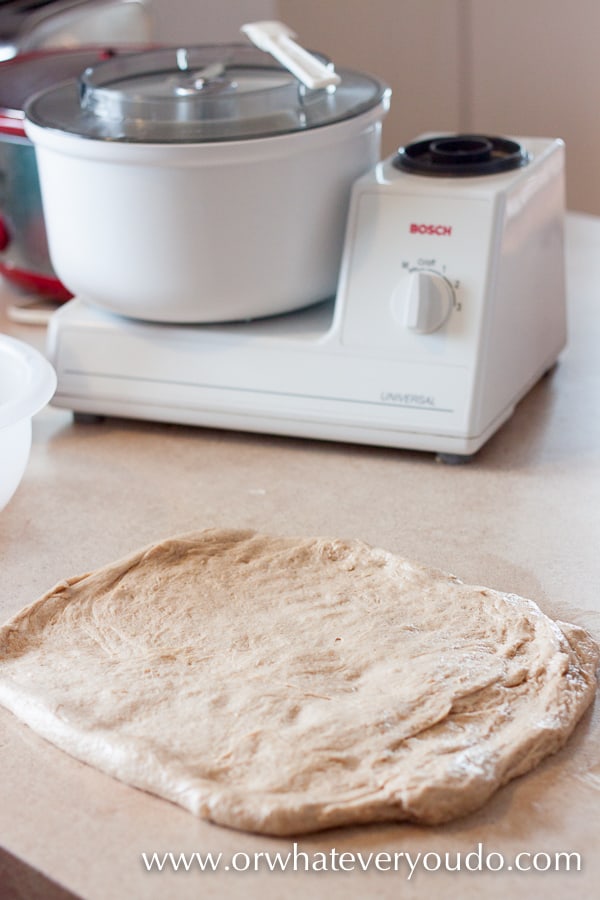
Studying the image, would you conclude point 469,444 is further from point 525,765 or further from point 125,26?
point 125,26

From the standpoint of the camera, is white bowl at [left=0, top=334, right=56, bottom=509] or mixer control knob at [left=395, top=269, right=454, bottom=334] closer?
white bowl at [left=0, top=334, right=56, bottom=509]

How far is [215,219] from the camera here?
0.98 metres

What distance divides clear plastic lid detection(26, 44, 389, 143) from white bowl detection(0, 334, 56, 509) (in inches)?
8.6

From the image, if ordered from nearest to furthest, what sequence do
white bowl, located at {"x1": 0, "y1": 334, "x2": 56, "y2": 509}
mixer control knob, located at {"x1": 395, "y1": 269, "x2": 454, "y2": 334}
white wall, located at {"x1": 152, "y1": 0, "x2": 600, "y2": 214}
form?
white bowl, located at {"x1": 0, "y1": 334, "x2": 56, "y2": 509} < mixer control knob, located at {"x1": 395, "y1": 269, "x2": 454, "y2": 334} < white wall, located at {"x1": 152, "y1": 0, "x2": 600, "y2": 214}

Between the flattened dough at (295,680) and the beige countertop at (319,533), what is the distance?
18 mm

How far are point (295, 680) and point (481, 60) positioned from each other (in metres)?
2.19

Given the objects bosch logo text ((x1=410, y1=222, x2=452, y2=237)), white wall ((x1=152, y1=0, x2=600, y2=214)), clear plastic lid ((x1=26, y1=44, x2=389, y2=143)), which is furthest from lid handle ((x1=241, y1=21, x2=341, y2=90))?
white wall ((x1=152, y1=0, x2=600, y2=214))

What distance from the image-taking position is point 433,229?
3.22 ft

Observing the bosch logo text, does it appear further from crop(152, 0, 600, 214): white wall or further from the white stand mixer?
crop(152, 0, 600, 214): white wall

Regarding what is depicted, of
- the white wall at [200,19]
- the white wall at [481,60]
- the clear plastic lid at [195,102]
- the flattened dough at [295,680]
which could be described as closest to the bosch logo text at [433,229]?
the clear plastic lid at [195,102]

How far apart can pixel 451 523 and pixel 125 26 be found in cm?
115

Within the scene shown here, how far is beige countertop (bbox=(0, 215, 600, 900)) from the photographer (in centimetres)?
56

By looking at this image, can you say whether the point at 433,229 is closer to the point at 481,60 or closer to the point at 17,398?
the point at 17,398

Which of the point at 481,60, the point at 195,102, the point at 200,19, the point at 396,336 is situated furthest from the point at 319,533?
the point at 481,60
